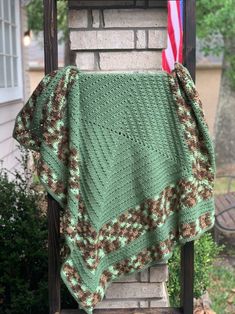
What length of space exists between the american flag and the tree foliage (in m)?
6.44

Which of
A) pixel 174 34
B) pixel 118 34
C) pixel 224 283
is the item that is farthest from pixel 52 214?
pixel 224 283

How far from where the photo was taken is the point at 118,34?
279 centimetres

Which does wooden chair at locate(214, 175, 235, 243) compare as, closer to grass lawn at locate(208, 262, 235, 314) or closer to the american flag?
grass lawn at locate(208, 262, 235, 314)

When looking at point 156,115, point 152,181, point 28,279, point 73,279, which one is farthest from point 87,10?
point 28,279

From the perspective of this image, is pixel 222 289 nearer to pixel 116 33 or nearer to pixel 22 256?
pixel 22 256

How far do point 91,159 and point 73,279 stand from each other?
1.91ft

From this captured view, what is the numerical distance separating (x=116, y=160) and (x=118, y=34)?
0.67 m

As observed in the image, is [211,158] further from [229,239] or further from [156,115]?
[229,239]

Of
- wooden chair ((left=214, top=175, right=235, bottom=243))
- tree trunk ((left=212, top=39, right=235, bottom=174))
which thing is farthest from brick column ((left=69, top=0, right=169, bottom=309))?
tree trunk ((left=212, top=39, right=235, bottom=174))

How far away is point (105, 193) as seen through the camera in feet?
8.57

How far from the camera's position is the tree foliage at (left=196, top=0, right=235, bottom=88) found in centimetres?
948

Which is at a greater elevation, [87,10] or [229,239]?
[87,10]

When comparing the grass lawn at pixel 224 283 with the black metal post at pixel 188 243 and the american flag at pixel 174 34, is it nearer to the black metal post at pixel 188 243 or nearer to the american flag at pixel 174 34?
the black metal post at pixel 188 243

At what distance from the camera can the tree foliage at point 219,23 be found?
9484 mm
